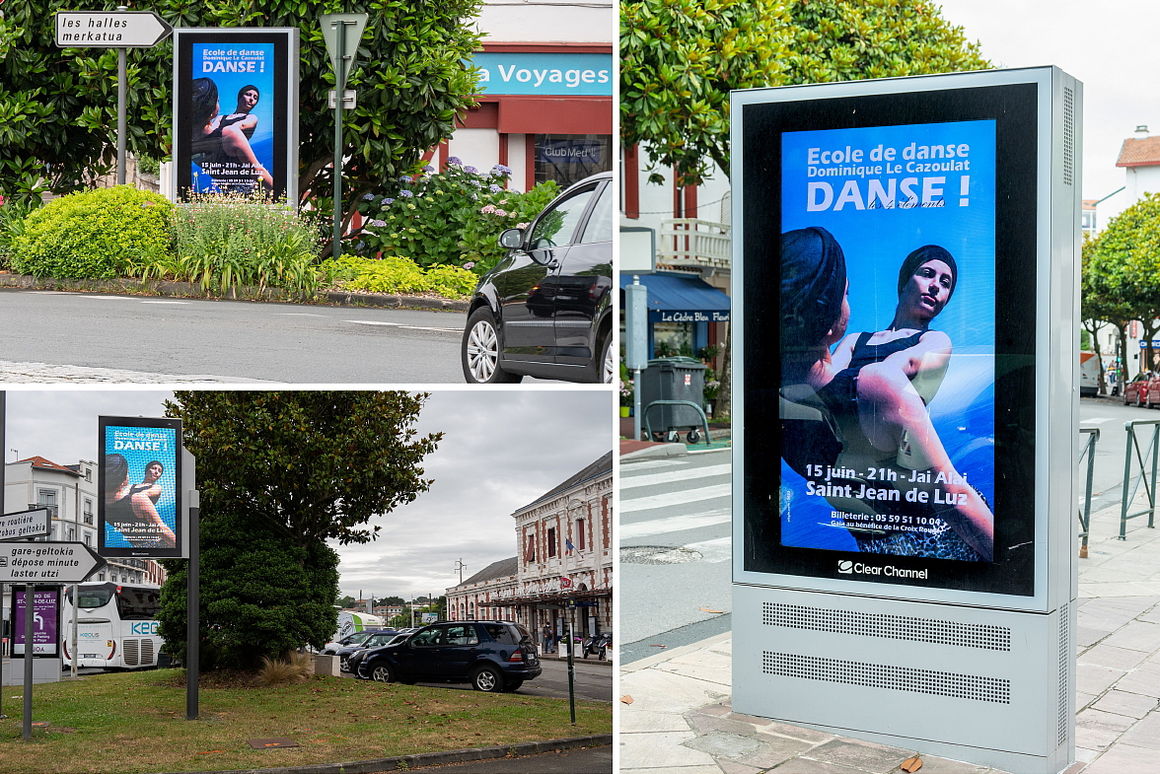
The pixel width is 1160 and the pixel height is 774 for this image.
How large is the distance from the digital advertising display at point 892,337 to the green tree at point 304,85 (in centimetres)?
774

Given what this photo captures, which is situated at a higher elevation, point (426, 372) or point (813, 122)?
point (813, 122)

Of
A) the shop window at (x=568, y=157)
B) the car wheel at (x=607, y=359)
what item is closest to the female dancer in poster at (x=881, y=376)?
the car wheel at (x=607, y=359)

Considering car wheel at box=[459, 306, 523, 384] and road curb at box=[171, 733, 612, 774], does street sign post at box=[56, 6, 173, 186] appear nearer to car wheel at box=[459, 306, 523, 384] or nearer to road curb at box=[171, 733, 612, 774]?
car wheel at box=[459, 306, 523, 384]

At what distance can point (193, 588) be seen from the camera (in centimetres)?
818

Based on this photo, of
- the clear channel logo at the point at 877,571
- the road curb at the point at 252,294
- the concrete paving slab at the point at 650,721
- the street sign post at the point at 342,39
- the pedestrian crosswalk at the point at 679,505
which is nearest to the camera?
the clear channel logo at the point at 877,571

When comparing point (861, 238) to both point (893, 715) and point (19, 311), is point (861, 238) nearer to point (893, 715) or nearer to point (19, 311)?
point (893, 715)

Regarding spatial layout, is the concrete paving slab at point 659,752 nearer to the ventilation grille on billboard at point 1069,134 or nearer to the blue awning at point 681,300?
the ventilation grille on billboard at point 1069,134

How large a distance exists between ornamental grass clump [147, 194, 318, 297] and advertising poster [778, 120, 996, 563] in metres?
4.40

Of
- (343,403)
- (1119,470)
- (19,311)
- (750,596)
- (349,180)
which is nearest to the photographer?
(750,596)

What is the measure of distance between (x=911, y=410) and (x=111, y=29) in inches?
304

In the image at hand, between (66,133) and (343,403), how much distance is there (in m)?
8.18

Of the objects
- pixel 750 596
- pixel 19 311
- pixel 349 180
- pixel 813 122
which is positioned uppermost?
pixel 349 180

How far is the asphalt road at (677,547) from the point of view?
771 cm

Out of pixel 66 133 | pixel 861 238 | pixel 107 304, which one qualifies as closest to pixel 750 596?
pixel 861 238
